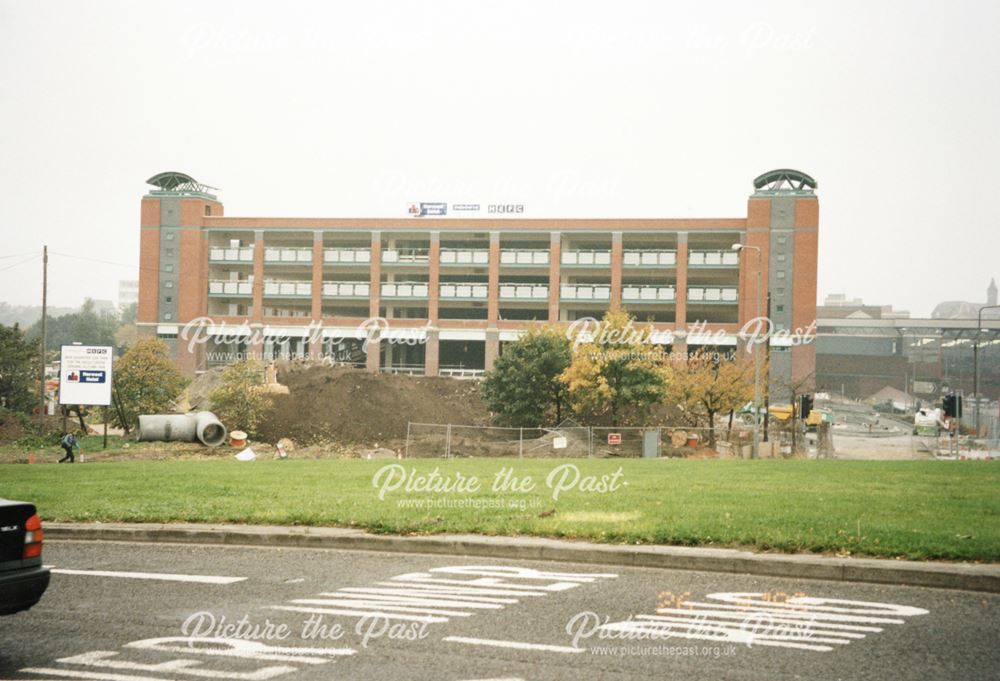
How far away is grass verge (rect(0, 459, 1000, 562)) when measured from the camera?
11.6m

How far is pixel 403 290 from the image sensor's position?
244 feet

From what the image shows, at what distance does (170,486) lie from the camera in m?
19.1

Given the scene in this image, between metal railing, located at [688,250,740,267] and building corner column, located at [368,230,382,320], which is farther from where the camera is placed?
building corner column, located at [368,230,382,320]

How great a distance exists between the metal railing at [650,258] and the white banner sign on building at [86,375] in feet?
143

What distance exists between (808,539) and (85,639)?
7815 millimetres

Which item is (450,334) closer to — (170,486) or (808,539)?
(170,486)

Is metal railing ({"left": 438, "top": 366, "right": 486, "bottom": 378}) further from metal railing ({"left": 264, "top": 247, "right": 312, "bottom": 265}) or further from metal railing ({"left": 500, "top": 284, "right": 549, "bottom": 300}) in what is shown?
metal railing ({"left": 264, "top": 247, "right": 312, "bottom": 265})

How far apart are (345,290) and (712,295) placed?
28.6 m

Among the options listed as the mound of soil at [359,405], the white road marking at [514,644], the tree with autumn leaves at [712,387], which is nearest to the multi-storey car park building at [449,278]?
the mound of soil at [359,405]

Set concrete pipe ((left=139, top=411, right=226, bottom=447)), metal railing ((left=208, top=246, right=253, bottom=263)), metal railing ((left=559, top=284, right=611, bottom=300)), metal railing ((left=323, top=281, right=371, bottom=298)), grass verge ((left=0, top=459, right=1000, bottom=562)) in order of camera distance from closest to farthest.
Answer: grass verge ((left=0, top=459, right=1000, bottom=562))
concrete pipe ((left=139, top=411, right=226, bottom=447))
metal railing ((left=559, top=284, right=611, bottom=300))
metal railing ((left=323, top=281, right=371, bottom=298))
metal railing ((left=208, top=246, right=253, bottom=263))

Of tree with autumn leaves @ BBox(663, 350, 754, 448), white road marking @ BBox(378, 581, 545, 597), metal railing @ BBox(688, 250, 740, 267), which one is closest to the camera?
white road marking @ BBox(378, 581, 545, 597)

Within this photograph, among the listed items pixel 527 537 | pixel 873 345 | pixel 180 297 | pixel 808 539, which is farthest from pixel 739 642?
pixel 873 345

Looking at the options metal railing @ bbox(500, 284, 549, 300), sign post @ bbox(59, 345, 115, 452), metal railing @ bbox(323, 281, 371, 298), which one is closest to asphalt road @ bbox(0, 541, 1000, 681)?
sign post @ bbox(59, 345, 115, 452)

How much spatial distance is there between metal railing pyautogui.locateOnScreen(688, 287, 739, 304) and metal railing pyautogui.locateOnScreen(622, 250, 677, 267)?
9.12 ft
